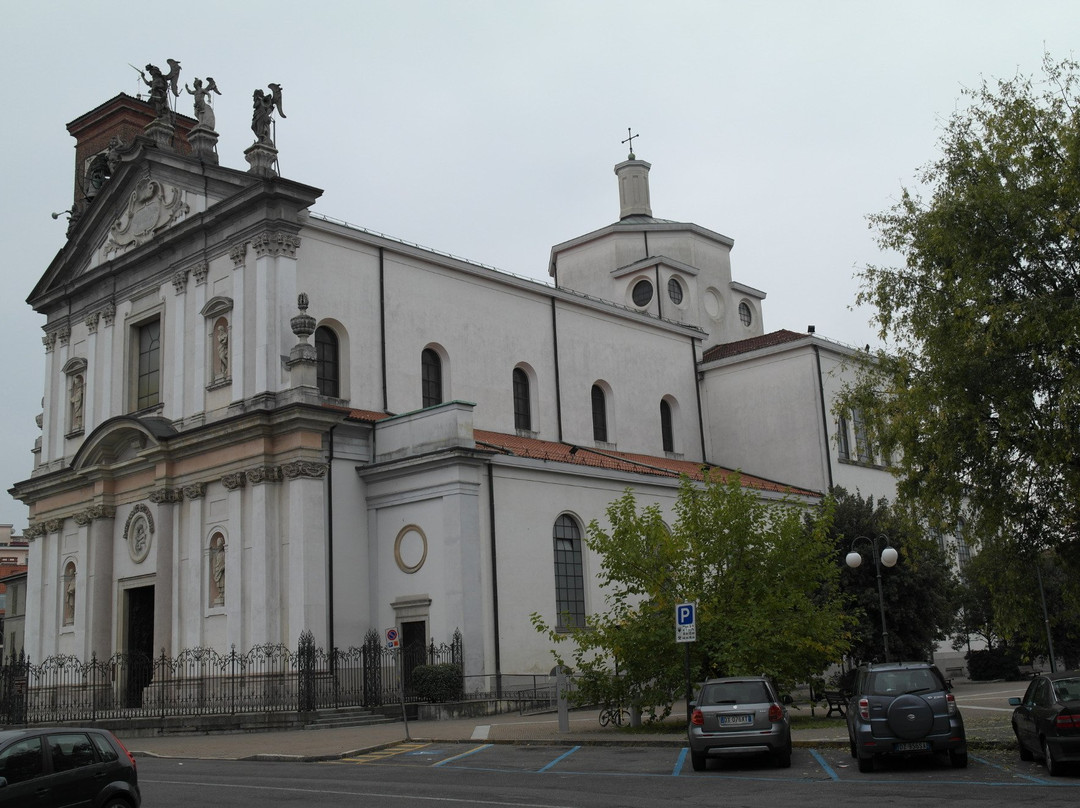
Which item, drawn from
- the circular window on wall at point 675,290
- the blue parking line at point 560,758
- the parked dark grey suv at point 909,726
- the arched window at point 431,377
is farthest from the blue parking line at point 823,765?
the circular window on wall at point 675,290

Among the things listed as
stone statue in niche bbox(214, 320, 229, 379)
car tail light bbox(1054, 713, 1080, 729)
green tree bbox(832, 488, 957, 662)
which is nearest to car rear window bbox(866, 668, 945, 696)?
car tail light bbox(1054, 713, 1080, 729)

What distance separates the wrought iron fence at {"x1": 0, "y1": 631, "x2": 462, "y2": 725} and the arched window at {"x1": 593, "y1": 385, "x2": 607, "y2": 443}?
1412cm

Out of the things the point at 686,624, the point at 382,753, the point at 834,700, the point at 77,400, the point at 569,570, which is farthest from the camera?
the point at 77,400

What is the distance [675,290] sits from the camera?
5003 cm

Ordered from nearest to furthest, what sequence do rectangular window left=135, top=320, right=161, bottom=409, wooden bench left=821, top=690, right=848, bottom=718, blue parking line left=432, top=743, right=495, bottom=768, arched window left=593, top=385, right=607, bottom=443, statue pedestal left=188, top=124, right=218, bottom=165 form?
blue parking line left=432, top=743, right=495, bottom=768, wooden bench left=821, top=690, right=848, bottom=718, statue pedestal left=188, top=124, right=218, bottom=165, rectangular window left=135, top=320, right=161, bottom=409, arched window left=593, top=385, right=607, bottom=443

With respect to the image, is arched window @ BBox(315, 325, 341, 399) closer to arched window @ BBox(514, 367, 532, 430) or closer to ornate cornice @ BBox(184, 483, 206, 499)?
ornate cornice @ BBox(184, 483, 206, 499)

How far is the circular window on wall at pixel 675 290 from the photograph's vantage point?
1955 inches

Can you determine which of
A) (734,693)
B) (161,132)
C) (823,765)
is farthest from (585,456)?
(823,765)

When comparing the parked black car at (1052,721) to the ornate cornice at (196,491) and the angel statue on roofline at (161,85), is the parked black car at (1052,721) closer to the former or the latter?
the ornate cornice at (196,491)

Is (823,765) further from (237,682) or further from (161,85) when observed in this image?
(161,85)

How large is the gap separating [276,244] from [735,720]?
70.8ft

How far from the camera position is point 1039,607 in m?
19.6

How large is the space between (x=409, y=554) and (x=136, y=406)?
476 inches

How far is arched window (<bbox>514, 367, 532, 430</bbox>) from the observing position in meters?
39.7
